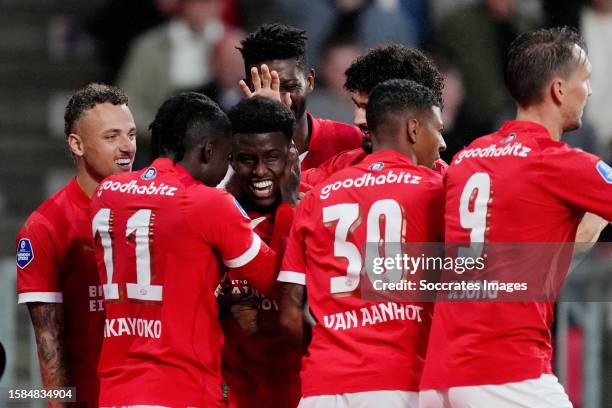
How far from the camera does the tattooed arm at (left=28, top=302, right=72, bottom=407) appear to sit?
4.70 m

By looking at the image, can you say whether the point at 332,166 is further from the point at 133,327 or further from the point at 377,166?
the point at 133,327

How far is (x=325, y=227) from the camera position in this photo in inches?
158

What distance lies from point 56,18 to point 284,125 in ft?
18.9

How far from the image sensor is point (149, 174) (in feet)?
13.9

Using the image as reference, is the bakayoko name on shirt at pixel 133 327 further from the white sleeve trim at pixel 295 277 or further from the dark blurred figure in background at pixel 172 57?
the dark blurred figure in background at pixel 172 57

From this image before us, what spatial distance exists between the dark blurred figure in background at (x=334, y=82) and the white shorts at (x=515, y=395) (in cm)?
513

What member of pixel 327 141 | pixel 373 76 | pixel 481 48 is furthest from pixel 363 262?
pixel 481 48

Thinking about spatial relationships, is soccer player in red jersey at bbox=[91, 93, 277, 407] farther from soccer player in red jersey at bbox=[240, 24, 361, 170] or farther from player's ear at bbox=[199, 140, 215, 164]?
soccer player in red jersey at bbox=[240, 24, 361, 170]

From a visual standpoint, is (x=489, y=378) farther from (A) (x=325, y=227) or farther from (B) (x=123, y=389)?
(B) (x=123, y=389)

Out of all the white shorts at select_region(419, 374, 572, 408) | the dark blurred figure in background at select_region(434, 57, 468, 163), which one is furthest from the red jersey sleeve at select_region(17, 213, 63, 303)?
the dark blurred figure in background at select_region(434, 57, 468, 163)

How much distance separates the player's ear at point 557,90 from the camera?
3.94m

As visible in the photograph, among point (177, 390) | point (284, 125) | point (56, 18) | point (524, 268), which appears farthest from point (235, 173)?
point (56, 18)

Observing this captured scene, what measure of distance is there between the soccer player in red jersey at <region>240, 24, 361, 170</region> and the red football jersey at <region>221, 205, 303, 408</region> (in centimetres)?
79

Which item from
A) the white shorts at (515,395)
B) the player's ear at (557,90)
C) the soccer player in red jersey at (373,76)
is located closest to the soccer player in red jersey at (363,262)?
the white shorts at (515,395)
